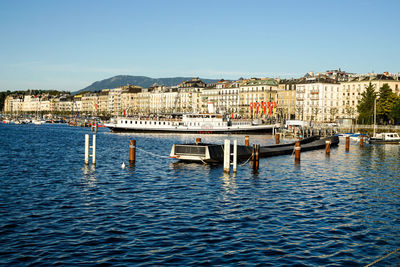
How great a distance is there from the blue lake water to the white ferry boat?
270 ft

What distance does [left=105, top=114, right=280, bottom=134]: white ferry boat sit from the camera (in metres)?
122

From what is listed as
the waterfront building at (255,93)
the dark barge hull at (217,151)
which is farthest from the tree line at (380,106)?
the dark barge hull at (217,151)

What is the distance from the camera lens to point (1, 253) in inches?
666

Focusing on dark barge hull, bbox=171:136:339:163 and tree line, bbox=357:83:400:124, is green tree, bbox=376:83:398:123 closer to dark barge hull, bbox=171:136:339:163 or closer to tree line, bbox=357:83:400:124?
tree line, bbox=357:83:400:124

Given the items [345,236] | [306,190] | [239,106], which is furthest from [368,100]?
[345,236]

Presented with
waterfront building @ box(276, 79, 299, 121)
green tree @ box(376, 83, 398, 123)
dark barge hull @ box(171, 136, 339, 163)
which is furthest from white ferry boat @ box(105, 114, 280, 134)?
dark barge hull @ box(171, 136, 339, 163)

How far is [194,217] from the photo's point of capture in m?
22.7

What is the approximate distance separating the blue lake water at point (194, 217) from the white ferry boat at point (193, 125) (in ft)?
270

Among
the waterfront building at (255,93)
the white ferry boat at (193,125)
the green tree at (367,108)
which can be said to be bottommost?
the white ferry boat at (193,125)

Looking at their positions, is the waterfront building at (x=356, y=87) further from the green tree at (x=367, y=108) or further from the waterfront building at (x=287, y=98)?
the waterfront building at (x=287, y=98)

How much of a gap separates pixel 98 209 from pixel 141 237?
5777 mm

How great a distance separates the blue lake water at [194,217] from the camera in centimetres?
1725

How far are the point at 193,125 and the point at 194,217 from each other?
100 metres

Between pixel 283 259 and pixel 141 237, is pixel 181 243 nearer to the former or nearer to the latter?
pixel 141 237
